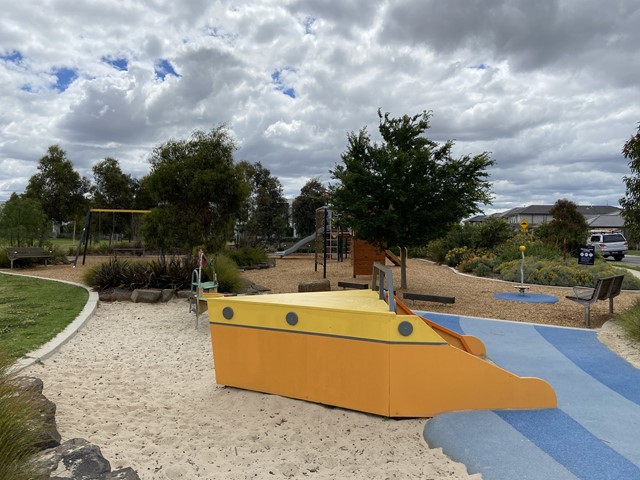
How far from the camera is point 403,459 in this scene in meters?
3.57

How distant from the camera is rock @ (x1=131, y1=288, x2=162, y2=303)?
→ 10.3m

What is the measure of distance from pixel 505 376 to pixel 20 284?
13.0 meters

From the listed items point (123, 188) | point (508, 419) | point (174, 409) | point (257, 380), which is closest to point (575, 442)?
point (508, 419)

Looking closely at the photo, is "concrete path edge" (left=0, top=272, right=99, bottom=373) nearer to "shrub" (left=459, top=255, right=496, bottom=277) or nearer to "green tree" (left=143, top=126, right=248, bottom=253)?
"green tree" (left=143, top=126, right=248, bottom=253)

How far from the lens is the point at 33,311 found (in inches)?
347

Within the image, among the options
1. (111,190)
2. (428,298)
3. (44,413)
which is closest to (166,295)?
(428,298)

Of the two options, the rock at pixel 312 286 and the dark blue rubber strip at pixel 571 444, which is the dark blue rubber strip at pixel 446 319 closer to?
the rock at pixel 312 286

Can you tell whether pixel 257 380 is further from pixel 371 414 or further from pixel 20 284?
pixel 20 284

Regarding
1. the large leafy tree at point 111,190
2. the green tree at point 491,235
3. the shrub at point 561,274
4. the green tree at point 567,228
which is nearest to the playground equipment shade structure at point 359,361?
the shrub at point 561,274

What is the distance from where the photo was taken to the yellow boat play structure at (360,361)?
414 cm

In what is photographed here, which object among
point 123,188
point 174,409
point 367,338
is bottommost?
point 174,409

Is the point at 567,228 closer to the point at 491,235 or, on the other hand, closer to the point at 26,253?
the point at 491,235

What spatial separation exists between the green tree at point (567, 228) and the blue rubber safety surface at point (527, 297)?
10195 mm

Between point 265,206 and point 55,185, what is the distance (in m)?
11.5
